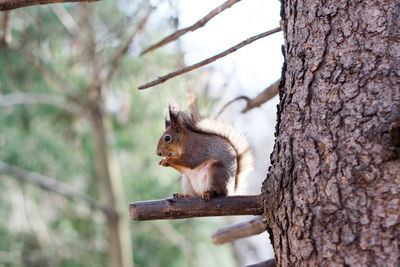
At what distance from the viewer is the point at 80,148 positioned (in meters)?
5.41

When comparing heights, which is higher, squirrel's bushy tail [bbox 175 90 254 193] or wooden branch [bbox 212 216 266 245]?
squirrel's bushy tail [bbox 175 90 254 193]

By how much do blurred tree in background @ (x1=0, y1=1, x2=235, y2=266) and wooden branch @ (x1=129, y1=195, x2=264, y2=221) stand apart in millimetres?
2162

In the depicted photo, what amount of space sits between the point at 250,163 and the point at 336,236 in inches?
31.2

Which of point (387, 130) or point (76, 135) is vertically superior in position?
point (76, 135)

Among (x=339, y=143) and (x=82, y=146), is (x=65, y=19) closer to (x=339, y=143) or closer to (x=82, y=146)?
(x=82, y=146)

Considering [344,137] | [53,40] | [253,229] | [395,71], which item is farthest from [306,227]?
[53,40]

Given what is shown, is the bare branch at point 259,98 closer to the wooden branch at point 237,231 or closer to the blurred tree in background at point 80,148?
the wooden branch at point 237,231

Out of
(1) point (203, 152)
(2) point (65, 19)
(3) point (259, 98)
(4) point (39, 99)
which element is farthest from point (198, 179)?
(2) point (65, 19)

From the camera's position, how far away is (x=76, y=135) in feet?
17.4

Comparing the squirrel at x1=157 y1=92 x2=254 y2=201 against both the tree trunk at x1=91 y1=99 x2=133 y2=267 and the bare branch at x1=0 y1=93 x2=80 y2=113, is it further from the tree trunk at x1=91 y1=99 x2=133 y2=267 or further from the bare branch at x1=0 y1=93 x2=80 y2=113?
the bare branch at x1=0 y1=93 x2=80 y2=113

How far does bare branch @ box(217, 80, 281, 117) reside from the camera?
187 centimetres

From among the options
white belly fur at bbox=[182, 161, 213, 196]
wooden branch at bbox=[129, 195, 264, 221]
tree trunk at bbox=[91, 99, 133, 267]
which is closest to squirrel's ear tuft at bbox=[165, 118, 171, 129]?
white belly fur at bbox=[182, 161, 213, 196]

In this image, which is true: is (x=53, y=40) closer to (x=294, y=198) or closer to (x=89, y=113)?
(x=89, y=113)

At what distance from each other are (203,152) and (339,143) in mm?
761
